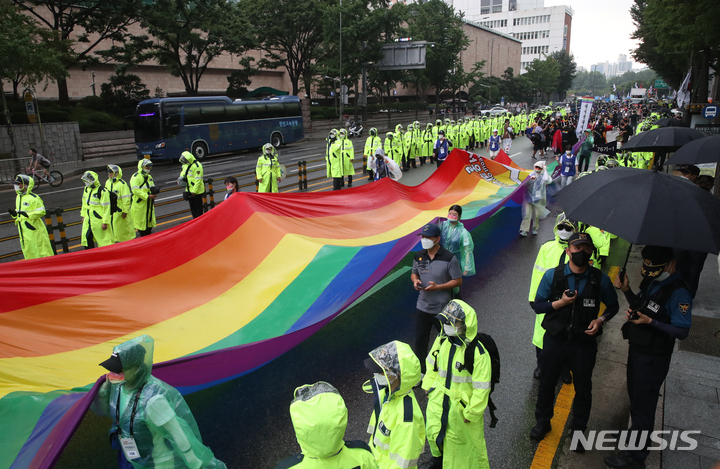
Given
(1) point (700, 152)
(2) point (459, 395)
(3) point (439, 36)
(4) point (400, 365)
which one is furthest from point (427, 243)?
(3) point (439, 36)

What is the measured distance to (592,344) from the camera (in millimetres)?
4016

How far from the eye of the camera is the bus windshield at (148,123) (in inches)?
888

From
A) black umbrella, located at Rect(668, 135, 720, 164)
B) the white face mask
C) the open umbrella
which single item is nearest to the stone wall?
the white face mask

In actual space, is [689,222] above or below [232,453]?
above

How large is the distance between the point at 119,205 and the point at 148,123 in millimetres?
15902

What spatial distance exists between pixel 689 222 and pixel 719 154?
13.7 ft

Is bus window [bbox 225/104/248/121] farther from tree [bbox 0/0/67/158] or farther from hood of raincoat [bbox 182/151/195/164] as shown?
hood of raincoat [bbox 182/151/195/164]

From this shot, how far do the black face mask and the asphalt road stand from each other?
1.68 meters

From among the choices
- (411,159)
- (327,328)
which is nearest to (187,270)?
(327,328)

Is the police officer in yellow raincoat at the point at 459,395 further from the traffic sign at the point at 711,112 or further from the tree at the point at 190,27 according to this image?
the tree at the point at 190,27

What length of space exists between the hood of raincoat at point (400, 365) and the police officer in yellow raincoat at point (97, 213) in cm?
715

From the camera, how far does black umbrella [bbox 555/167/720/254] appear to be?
332 cm

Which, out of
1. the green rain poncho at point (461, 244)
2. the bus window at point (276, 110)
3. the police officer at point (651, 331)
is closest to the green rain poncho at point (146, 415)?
the police officer at point (651, 331)

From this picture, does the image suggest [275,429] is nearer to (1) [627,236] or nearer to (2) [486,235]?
(1) [627,236]
